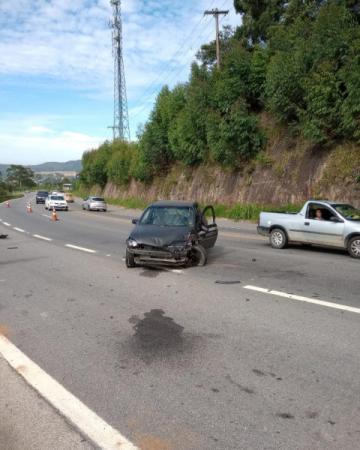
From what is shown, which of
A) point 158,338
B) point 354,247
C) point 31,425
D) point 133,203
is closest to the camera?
point 31,425

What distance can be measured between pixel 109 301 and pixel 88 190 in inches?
3266

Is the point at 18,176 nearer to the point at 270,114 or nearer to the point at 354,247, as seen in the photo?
the point at 270,114

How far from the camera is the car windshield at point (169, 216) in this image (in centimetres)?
985

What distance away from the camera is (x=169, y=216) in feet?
33.2

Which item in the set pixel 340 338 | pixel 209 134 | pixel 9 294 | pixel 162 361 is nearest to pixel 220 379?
pixel 162 361

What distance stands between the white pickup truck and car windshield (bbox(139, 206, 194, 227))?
3.66m

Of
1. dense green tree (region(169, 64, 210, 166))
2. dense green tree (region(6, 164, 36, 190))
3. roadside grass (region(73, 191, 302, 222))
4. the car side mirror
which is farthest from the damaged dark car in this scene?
dense green tree (region(6, 164, 36, 190))

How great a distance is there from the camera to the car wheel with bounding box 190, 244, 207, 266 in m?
9.35

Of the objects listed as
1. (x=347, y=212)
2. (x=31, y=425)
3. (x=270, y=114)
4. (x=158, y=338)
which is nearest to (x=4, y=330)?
(x=158, y=338)

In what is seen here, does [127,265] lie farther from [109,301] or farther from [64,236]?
[64,236]

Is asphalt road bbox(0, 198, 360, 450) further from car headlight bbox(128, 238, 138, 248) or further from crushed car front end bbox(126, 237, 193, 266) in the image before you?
car headlight bbox(128, 238, 138, 248)

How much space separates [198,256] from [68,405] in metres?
6.22

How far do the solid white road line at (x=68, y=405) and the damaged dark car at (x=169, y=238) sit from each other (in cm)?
453

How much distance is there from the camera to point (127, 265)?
371 inches
